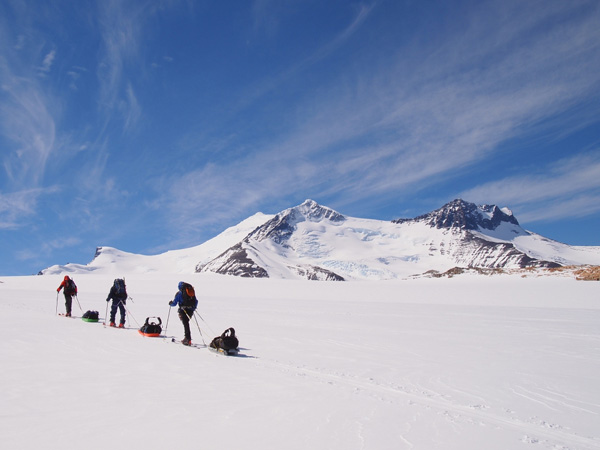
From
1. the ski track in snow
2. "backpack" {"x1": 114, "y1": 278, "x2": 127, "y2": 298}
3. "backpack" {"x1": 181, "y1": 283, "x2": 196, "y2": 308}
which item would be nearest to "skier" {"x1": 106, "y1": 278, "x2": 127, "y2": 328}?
"backpack" {"x1": 114, "y1": 278, "x2": 127, "y2": 298}

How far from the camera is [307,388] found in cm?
757

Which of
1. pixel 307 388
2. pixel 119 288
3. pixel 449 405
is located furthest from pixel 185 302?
pixel 449 405

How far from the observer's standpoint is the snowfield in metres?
5.10

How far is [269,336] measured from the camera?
48.9ft

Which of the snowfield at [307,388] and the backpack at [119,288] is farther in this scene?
the backpack at [119,288]

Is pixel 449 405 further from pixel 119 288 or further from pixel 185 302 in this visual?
pixel 119 288

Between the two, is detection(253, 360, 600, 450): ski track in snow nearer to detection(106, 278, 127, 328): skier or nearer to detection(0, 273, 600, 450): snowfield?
detection(0, 273, 600, 450): snowfield

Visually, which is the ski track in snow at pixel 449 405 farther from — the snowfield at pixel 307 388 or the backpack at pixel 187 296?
the backpack at pixel 187 296

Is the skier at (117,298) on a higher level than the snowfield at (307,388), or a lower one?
higher

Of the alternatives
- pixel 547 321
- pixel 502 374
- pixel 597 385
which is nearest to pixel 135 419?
pixel 502 374

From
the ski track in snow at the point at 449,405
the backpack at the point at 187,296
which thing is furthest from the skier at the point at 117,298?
the ski track in snow at the point at 449,405

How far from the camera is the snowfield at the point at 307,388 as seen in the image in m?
5.10

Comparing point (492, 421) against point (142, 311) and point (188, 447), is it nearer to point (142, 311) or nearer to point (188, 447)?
point (188, 447)

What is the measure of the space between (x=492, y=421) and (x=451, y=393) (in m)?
1.57
